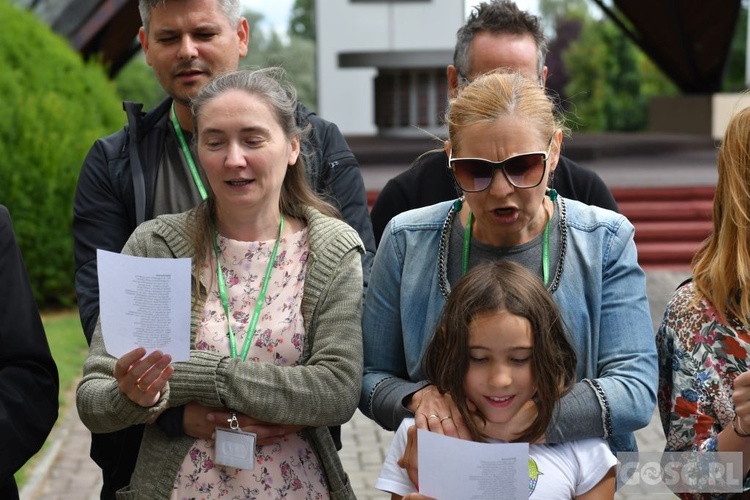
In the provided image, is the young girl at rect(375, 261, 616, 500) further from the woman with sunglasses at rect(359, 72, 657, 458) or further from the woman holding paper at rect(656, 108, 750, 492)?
the woman holding paper at rect(656, 108, 750, 492)

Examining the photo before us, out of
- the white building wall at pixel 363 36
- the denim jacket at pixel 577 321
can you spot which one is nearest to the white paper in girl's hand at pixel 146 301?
the denim jacket at pixel 577 321

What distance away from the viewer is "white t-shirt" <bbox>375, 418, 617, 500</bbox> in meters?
2.61

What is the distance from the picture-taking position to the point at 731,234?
2.87 metres

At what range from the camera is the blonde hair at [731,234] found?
2.80 m

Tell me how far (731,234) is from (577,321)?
0.50 metres

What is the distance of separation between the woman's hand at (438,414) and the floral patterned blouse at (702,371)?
643mm

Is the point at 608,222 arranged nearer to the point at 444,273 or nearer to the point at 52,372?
the point at 444,273

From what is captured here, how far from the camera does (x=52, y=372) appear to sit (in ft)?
9.39

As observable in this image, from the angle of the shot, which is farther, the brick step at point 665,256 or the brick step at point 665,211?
the brick step at point 665,211

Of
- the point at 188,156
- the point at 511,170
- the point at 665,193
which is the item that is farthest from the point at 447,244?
the point at 665,193

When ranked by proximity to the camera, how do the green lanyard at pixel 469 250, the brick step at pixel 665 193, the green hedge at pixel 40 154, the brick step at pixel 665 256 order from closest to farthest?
the green lanyard at pixel 469 250 → the green hedge at pixel 40 154 → the brick step at pixel 665 256 → the brick step at pixel 665 193

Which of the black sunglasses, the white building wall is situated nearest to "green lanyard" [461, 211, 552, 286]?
the black sunglasses

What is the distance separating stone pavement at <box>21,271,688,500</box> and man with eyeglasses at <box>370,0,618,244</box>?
7.32ft

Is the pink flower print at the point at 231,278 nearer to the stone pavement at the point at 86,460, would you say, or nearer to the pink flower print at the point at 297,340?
the pink flower print at the point at 297,340
